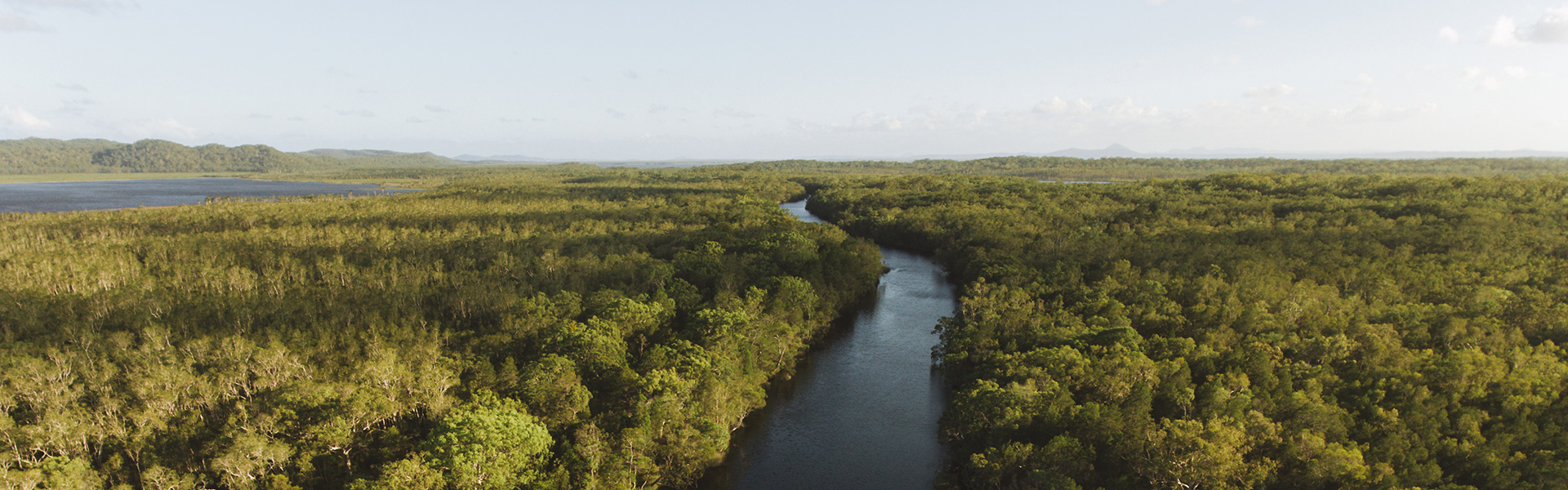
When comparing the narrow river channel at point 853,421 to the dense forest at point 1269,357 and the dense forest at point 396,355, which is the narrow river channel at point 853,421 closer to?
the dense forest at point 396,355

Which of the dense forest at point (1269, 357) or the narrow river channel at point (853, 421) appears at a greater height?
the dense forest at point (1269, 357)

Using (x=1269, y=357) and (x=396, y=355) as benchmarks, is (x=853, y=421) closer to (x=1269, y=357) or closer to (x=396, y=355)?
(x=1269, y=357)

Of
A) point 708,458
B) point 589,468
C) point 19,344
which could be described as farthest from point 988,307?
point 19,344

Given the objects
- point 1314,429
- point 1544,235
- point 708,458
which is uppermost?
point 1544,235

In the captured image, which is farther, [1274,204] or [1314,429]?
[1274,204]

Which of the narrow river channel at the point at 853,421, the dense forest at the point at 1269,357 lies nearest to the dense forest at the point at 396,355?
the narrow river channel at the point at 853,421

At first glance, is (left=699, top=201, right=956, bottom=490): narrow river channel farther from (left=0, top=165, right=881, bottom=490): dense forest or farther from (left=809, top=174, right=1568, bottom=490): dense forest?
(left=809, top=174, right=1568, bottom=490): dense forest

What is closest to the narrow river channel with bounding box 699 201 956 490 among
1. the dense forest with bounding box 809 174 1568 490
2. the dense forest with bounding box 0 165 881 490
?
the dense forest with bounding box 0 165 881 490

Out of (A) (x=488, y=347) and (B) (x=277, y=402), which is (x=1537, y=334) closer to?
(A) (x=488, y=347)
